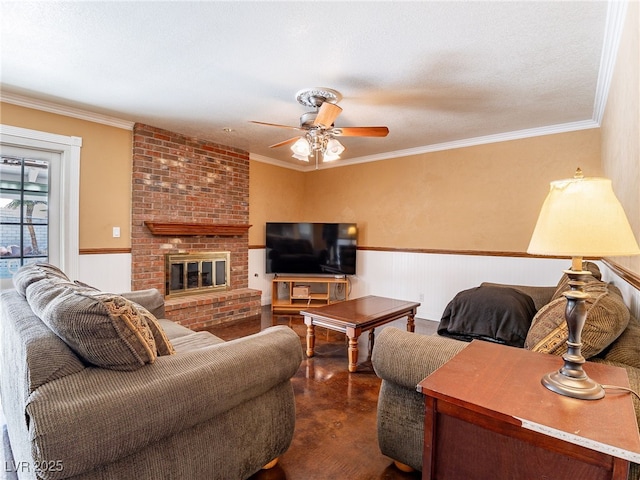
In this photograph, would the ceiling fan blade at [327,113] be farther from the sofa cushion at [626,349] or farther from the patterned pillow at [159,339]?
the sofa cushion at [626,349]

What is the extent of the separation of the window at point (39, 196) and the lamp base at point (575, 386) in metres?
4.00

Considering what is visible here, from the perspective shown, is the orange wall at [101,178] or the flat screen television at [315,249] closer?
the orange wall at [101,178]

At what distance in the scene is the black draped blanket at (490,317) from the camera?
7.00 feet

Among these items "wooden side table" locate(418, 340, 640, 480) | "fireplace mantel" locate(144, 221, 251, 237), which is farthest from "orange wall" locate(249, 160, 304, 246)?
"wooden side table" locate(418, 340, 640, 480)

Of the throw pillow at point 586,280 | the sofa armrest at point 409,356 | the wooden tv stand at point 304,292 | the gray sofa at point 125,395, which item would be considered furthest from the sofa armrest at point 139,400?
the wooden tv stand at point 304,292

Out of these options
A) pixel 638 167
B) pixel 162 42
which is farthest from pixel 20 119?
pixel 638 167

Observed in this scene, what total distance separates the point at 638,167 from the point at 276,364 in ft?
6.32

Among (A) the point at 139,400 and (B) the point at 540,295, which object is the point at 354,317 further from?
(A) the point at 139,400

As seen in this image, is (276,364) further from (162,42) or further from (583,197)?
(162,42)

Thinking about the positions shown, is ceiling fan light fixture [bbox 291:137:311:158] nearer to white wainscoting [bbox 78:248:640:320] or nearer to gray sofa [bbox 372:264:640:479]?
gray sofa [bbox 372:264:640:479]

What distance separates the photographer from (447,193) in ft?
14.3

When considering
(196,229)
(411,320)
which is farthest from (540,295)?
(196,229)

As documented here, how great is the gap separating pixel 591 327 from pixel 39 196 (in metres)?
4.35

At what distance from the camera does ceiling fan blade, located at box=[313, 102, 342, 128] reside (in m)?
2.47
